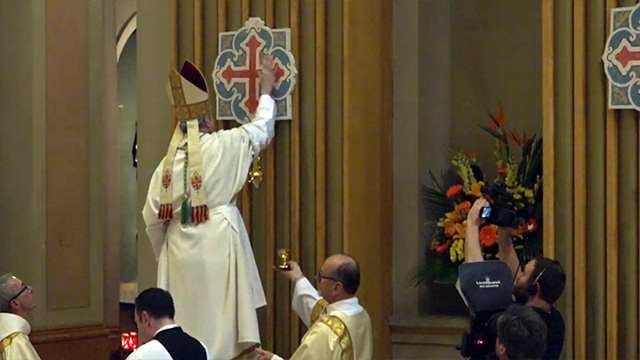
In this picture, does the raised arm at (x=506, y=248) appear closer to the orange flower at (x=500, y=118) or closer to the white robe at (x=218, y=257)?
the white robe at (x=218, y=257)

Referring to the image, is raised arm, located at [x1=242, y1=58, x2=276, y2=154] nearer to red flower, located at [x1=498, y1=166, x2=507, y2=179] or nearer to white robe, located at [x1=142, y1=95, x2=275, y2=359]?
white robe, located at [x1=142, y1=95, x2=275, y2=359]

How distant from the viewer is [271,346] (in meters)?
6.50

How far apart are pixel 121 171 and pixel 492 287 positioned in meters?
7.66

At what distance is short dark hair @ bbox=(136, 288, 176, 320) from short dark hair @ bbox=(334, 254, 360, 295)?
0.90 meters

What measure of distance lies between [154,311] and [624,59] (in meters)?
2.53

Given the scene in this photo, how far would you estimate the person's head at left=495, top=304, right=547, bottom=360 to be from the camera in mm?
4047

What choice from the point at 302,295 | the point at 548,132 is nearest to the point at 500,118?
the point at 548,132

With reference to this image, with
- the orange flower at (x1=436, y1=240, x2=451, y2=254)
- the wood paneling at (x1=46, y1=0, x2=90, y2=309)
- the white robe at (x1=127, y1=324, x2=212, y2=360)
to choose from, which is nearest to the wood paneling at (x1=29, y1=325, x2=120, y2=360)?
the wood paneling at (x1=46, y1=0, x2=90, y2=309)

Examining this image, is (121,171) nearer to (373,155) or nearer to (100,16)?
(100,16)

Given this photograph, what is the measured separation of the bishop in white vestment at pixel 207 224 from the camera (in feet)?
19.6

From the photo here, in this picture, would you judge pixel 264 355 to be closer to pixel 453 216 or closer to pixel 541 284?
pixel 541 284

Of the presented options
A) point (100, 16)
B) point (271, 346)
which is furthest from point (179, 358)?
point (100, 16)

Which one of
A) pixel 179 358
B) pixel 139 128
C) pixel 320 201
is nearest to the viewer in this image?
pixel 179 358

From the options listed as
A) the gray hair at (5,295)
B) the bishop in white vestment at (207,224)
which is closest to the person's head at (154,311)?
the bishop in white vestment at (207,224)
